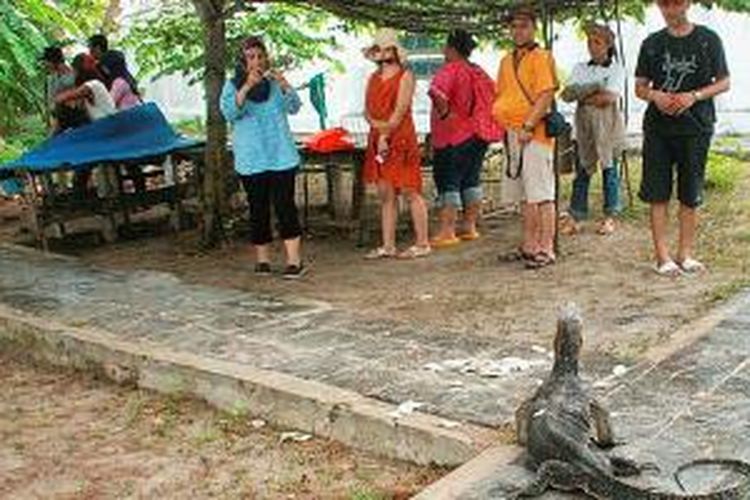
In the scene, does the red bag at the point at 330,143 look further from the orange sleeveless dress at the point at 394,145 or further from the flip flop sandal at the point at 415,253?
the flip flop sandal at the point at 415,253

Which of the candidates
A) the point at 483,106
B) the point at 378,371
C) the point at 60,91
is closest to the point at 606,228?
the point at 483,106

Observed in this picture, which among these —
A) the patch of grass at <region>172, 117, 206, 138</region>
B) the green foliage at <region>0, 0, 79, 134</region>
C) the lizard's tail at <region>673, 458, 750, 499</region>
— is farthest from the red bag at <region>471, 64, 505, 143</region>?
the patch of grass at <region>172, 117, 206, 138</region>

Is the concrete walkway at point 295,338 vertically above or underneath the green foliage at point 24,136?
underneath

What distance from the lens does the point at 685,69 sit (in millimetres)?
7387

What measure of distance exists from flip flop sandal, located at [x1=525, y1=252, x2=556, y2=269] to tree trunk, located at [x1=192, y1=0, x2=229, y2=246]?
3.00 meters

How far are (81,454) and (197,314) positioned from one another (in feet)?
6.02

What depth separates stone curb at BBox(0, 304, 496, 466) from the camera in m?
4.93

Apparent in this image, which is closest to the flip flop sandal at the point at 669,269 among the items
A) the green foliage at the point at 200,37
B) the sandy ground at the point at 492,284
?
the sandy ground at the point at 492,284

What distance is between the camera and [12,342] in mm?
7359

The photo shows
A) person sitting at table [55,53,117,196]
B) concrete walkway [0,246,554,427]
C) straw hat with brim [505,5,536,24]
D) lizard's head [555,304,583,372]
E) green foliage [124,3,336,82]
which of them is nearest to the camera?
lizard's head [555,304,583,372]

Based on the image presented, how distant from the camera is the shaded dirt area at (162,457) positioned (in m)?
5.01

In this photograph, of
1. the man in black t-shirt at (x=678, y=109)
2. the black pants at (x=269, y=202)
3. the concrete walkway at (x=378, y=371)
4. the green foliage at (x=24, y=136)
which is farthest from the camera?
the green foliage at (x=24, y=136)

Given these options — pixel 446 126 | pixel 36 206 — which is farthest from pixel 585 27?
pixel 36 206

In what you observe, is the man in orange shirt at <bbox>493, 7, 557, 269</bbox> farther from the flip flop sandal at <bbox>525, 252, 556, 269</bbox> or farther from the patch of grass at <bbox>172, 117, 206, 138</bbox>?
the patch of grass at <bbox>172, 117, 206, 138</bbox>
